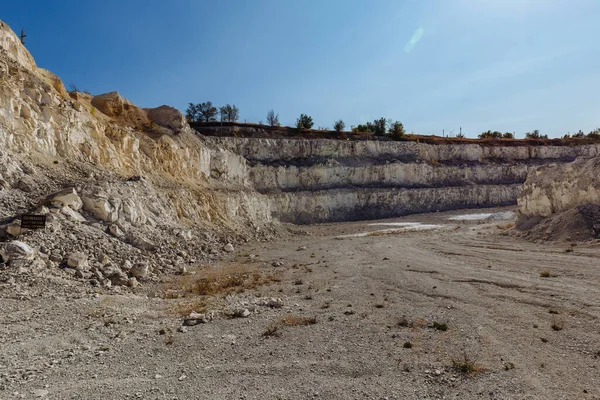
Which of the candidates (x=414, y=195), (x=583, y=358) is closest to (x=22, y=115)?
(x=583, y=358)

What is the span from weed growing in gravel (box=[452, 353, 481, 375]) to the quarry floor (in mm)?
27

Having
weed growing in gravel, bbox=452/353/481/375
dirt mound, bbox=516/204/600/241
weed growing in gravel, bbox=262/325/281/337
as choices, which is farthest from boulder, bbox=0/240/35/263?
dirt mound, bbox=516/204/600/241

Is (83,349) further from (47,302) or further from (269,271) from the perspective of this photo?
(269,271)

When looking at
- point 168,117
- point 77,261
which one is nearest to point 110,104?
point 168,117

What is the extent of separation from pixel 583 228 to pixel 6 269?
2574 cm

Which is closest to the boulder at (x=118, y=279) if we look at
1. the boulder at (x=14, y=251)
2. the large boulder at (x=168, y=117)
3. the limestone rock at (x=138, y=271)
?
the limestone rock at (x=138, y=271)

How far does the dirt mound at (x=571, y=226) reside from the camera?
1886 centimetres

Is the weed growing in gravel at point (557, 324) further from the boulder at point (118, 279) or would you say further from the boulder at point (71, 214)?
the boulder at point (71, 214)

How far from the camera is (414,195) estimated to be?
162ft

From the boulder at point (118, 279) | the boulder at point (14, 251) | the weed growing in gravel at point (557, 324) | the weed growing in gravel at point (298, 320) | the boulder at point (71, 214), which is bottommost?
the weed growing in gravel at point (298, 320)

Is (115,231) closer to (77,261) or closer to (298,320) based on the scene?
(77,261)

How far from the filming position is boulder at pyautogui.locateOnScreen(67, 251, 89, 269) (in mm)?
11094

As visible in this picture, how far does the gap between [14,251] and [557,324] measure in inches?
564

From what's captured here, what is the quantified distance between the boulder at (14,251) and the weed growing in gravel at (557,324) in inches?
545
